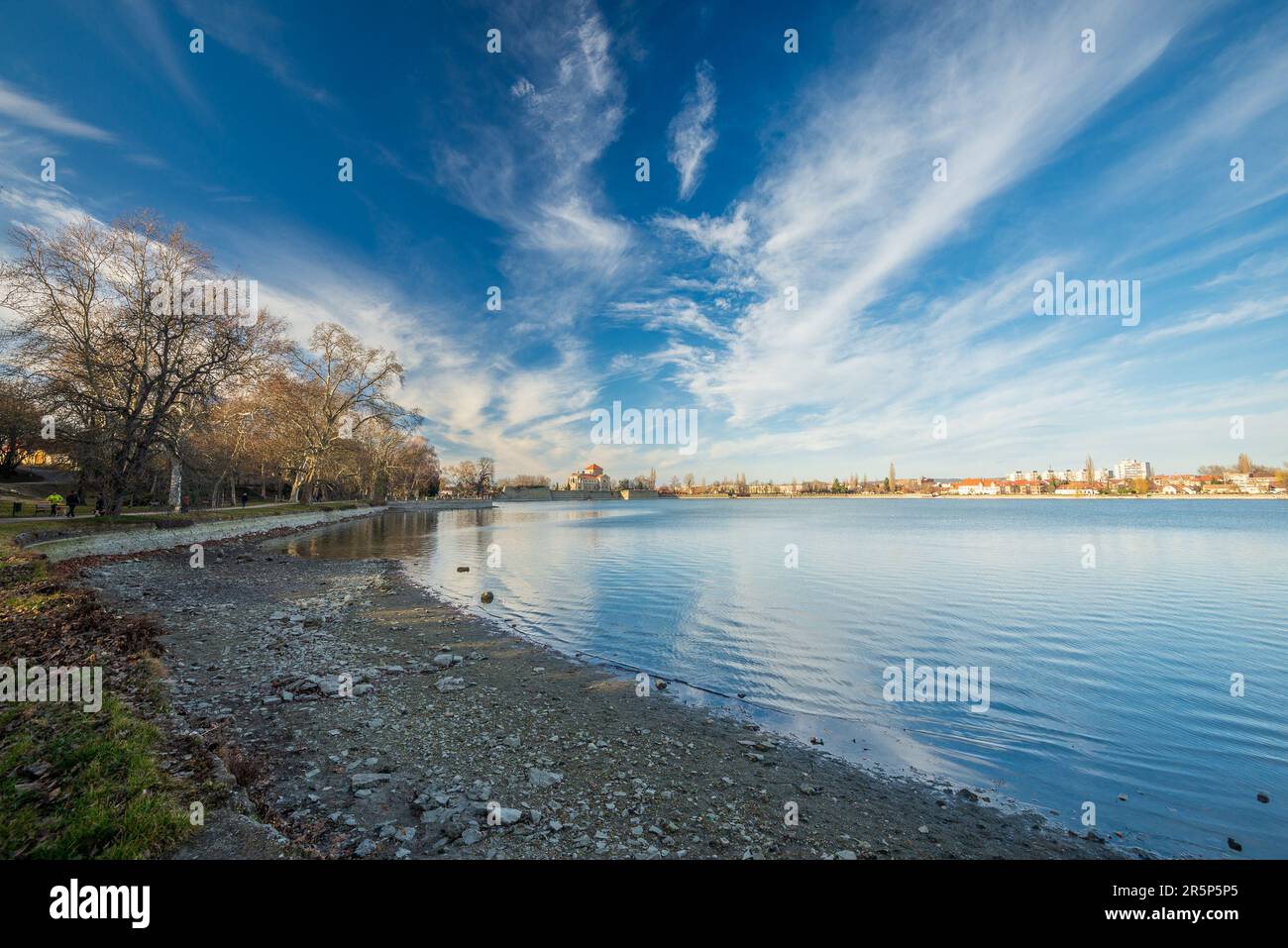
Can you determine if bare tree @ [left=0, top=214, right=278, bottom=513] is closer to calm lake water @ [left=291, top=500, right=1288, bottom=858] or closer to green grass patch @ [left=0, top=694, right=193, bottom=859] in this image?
calm lake water @ [left=291, top=500, right=1288, bottom=858]

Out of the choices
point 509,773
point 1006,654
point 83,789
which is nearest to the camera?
point 83,789

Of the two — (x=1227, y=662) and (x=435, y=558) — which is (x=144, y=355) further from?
(x=1227, y=662)

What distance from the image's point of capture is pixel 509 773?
19.7 feet

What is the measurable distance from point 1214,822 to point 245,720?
12.8 metres

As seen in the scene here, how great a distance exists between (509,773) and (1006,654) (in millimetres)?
12713

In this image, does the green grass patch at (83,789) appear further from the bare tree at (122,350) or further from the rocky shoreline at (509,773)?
the bare tree at (122,350)

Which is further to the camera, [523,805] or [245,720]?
[245,720]

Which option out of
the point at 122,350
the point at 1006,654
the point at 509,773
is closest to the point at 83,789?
the point at 509,773

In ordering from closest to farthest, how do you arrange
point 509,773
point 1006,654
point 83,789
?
point 83,789
point 509,773
point 1006,654

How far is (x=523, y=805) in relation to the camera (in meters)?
5.23

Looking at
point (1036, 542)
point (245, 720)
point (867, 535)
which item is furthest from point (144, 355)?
point (1036, 542)

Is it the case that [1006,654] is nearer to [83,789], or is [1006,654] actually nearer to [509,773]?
[509,773]

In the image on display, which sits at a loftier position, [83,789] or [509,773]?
[83,789]

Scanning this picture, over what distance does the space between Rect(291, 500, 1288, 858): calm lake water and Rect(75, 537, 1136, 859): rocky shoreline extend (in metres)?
1.31
